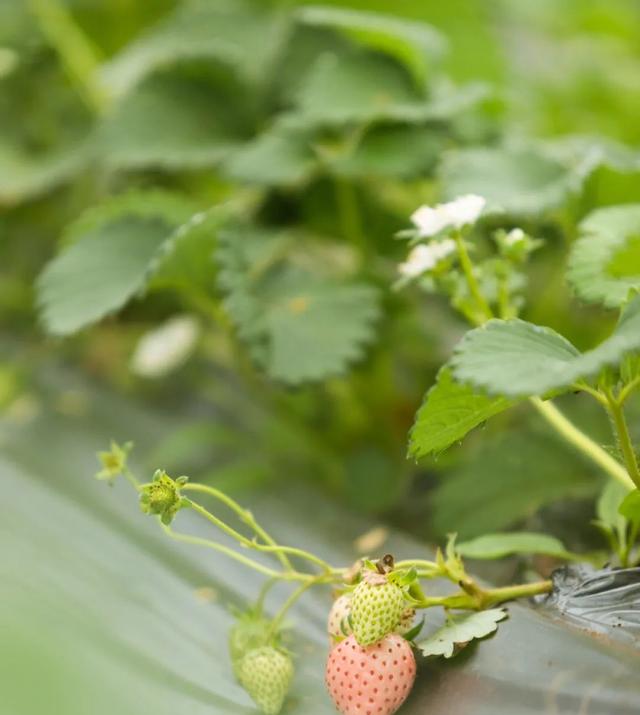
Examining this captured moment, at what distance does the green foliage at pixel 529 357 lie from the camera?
474mm

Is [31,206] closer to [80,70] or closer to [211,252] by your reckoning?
[80,70]

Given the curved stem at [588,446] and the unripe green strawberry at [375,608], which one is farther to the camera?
the curved stem at [588,446]

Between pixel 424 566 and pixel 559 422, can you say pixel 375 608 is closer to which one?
pixel 424 566

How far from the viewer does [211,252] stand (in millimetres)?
872

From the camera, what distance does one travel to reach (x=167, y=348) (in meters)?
1.10

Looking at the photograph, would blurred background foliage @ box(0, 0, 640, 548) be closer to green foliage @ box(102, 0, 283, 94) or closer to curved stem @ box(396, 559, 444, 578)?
green foliage @ box(102, 0, 283, 94)

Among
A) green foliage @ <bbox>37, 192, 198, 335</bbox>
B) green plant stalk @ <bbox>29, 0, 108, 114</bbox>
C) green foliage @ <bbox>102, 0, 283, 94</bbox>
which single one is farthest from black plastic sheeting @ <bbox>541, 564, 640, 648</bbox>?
green plant stalk @ <bbox>29, 0, 108, 114</bbox>

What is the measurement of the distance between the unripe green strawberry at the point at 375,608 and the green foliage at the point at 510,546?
131 millimetres

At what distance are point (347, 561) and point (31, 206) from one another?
0.74 metres

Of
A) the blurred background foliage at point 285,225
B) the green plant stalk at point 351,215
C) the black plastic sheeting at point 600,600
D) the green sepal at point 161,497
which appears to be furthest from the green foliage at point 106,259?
the black plastic sheeting at point 600,600

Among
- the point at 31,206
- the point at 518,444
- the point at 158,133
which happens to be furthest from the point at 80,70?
the point at 518,444

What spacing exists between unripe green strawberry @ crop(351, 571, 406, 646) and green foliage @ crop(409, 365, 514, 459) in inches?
2.8

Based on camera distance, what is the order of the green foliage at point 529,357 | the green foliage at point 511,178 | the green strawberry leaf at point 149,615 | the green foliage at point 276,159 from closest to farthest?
1. the green foliage at point 529,357
2. the green strawberry leaf at point 149,615
3. the green foliage at point 511,178
4. the green foliage at point 276,159

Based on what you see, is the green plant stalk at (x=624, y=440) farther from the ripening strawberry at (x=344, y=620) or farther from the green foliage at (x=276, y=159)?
the green foliage at (x=276, y=159)
